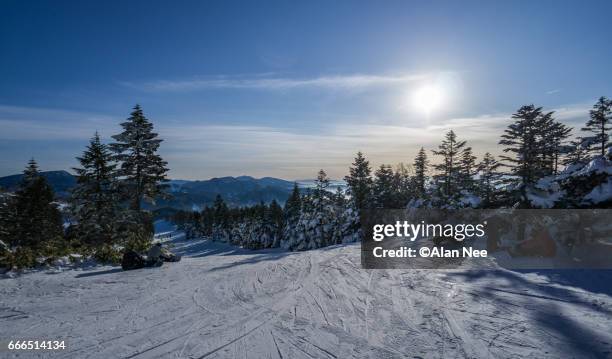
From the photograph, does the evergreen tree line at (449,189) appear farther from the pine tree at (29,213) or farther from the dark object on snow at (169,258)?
the pine tree at (29,213)

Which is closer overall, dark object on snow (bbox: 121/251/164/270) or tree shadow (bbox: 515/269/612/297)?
tree shadow (bbox: 515/269/612/297)

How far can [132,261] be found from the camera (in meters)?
12.9

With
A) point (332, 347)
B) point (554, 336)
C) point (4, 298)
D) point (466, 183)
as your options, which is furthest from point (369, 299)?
point (466, 183)

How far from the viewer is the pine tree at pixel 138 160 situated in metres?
21.4

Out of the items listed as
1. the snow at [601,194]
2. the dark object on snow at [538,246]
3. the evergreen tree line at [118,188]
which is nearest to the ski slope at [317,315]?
the dark object on snow at [538,246]

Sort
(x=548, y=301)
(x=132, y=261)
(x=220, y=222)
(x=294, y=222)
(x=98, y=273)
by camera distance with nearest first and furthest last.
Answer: (x=548, y=301) < (x=98, y=273) < (x=132, y=261) < (x=294, y=222) < (x=220, y=222)

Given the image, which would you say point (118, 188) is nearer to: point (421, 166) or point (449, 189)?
point (449, 189)

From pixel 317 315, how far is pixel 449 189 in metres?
26.0

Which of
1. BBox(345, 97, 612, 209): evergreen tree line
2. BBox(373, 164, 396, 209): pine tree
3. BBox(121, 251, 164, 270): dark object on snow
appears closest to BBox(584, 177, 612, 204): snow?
BBox(345, 97, 612, 209): evergreen tree line

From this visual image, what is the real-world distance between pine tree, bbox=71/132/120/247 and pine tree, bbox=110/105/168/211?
0.89m

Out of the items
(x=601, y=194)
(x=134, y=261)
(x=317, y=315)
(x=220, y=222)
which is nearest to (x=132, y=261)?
(x=134, y=261)

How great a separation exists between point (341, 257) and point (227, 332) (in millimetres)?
10178

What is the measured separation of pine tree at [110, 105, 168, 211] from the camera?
21.4 meters

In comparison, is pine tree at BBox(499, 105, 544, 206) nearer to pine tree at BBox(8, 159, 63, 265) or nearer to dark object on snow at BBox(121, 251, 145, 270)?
dark object on snow at BBox(121, 251, 145, 270)
